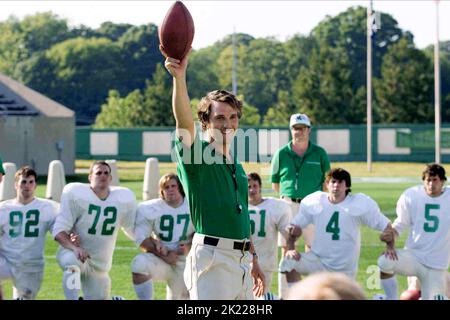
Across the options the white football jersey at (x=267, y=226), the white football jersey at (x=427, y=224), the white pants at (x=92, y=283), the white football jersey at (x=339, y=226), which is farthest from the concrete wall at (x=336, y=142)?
the white pants at (x=92, y=283)

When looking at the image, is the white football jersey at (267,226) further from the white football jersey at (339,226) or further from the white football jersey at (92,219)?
the white football jersey at (92,219)

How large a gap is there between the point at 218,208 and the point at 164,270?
11.4 ft

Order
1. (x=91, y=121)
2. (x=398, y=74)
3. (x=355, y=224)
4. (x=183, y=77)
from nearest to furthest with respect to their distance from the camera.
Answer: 1. (x=183, y=77)
2. (x=355, y=224)
3. (x=398, y=74)
4. (x=91, y=121)

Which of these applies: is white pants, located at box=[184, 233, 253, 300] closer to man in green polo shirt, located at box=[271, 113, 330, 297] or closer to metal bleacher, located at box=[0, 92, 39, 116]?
man in green polo shirt, located at box=[271, 113, 330, 297]

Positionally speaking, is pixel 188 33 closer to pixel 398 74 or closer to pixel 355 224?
pixel 355 224

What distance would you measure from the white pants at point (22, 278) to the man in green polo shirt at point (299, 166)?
2.40 m

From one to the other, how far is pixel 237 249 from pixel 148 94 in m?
48.2

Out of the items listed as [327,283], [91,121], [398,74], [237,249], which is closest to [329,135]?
[398,74]

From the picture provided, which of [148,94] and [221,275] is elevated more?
[148,94]

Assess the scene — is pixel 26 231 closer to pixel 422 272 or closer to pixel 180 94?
pixel 422 272

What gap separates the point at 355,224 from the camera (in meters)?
8.92

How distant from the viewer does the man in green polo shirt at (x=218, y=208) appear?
534 centimetres

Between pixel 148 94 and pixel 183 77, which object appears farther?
pixel 148 94

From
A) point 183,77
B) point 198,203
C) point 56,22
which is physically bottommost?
point 198,203
